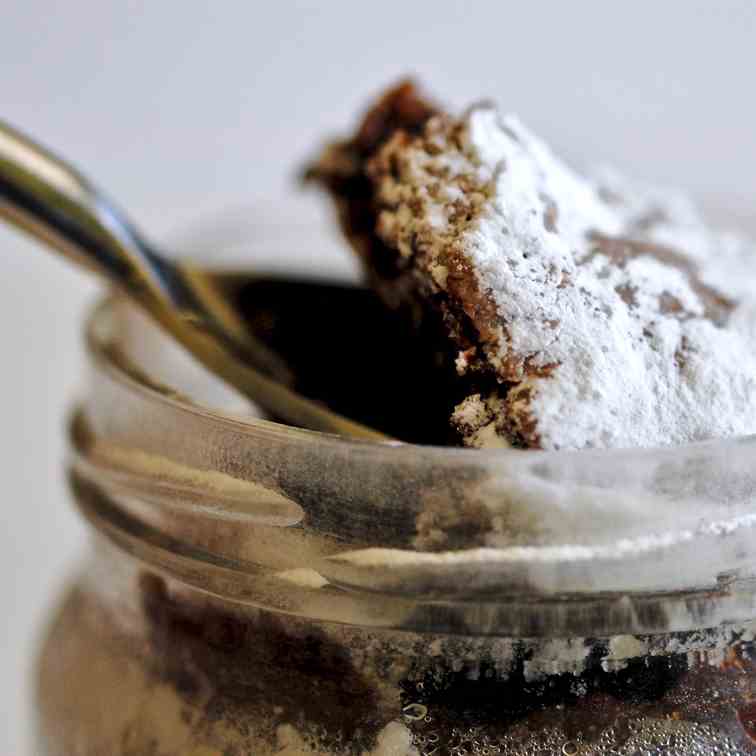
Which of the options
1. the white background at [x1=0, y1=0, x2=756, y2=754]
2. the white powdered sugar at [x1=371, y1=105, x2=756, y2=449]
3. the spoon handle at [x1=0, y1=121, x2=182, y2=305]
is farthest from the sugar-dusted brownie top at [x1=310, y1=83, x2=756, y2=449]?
the white background at [x1=0, y1=0, x2=756, y2=754]

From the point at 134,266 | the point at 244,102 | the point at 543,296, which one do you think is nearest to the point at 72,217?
the point at 134,266

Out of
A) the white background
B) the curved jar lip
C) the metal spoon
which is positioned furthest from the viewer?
the white background

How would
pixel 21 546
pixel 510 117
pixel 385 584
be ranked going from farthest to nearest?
pixel 21 546, pixel 510 117, pixel 385 584

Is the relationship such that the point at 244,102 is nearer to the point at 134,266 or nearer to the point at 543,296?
the point at 134,266

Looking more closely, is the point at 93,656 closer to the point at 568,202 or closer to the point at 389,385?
the point at 389,385

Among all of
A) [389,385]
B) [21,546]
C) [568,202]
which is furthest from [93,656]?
[21,546]

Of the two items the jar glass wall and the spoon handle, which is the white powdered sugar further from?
the spoon handle

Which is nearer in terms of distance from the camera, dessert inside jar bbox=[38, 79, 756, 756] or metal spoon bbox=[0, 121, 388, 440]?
dessert inside jar bbox=[38, 79, 756, 756]
